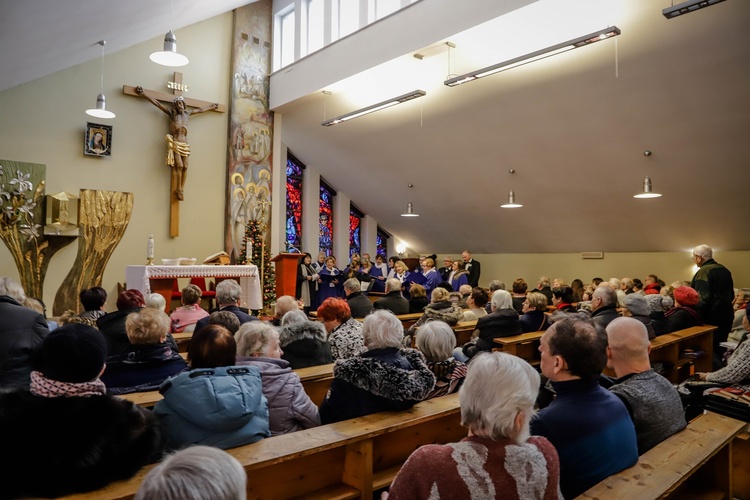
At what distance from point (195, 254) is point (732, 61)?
8.30 m

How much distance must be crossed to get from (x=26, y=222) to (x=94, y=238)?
0.94m

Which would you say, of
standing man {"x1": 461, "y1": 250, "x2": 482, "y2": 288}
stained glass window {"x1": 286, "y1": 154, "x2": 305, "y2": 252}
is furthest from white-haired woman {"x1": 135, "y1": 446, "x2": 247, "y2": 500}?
stained glass window {"x1": 286, "y1": 154, "x2": 305, "y2": 252}

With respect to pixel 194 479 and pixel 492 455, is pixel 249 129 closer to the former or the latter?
pixel 492 455

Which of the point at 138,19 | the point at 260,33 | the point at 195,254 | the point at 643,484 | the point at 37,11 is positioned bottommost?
the point at 643,484

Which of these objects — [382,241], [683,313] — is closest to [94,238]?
[382,241]

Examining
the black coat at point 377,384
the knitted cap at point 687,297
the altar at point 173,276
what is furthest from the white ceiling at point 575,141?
the black coat at point 377,384

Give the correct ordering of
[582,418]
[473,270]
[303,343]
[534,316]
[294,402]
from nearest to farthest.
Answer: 1. [582,418]
2. [294,402]
3. [303,343]
4. [534,316]
5. [473,270]

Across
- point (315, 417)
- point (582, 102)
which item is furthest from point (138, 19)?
point (315, 417)

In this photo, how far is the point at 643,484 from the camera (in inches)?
71.6

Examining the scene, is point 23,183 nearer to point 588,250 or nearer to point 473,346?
point 473,346

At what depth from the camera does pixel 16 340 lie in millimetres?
2902

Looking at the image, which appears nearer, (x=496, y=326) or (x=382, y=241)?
(x=496, y=326)

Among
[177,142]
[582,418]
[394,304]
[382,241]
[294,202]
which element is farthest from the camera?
[382,241]

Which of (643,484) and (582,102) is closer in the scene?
(643,484)
